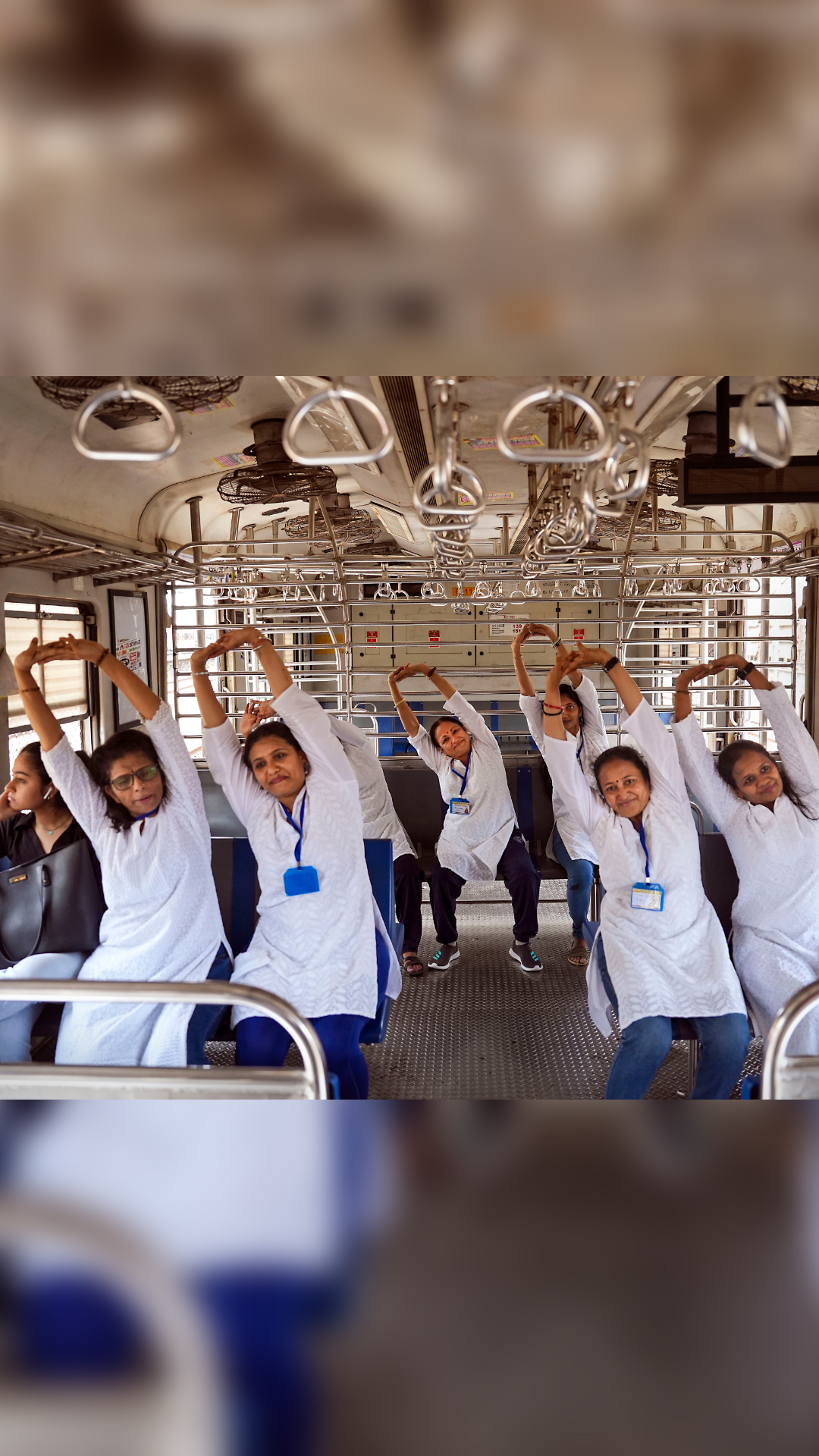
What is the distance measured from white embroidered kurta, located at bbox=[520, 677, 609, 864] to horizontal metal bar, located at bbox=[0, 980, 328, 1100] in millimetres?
2988

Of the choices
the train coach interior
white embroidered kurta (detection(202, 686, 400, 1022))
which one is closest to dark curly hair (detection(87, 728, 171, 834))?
white embroidered kurta (detection(202, 686, 400, 1022))

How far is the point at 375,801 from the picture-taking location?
5293 mm

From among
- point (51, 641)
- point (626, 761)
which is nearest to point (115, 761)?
point (626, 761)

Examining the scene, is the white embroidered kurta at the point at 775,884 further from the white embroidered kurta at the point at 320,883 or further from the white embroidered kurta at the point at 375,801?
the white embroidered kurta at the point at 375,801

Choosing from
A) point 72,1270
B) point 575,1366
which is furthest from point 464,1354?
point 72,1270

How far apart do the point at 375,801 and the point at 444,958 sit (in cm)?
103

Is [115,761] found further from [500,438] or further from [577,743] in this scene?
[577,743]

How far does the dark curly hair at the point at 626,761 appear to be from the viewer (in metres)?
3.30

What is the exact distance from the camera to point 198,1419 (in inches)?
20.0

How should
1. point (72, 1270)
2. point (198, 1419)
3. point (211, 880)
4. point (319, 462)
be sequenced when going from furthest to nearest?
point (211, 880) < point (319, 462) < point (72, 1270) < point (198, 1419)

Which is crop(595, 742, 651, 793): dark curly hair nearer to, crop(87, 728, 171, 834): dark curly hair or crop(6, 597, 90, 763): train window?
crop(87, 728, 171, 834): dark curly hair

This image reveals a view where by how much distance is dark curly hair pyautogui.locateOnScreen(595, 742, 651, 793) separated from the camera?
3.30m

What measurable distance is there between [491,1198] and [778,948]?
290 cm
